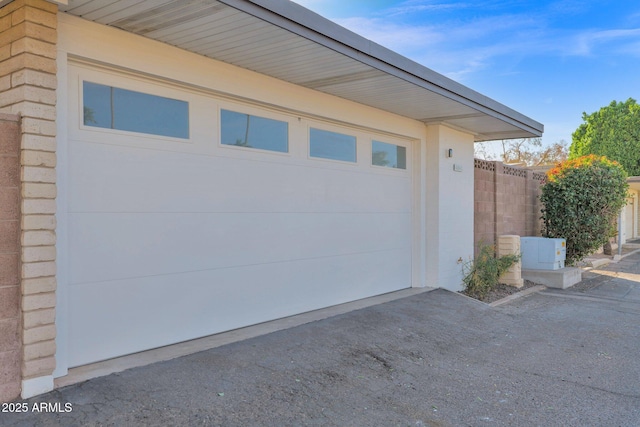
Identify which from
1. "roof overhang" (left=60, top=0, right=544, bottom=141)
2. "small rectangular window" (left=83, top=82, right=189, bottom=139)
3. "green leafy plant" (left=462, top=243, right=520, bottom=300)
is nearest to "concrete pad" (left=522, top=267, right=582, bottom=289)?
"green leafy plant" (left=462, top=243, right=520, bottom=300)

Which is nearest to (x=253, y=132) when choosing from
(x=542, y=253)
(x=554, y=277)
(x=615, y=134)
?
(x=554, y=277)

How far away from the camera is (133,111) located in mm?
4672

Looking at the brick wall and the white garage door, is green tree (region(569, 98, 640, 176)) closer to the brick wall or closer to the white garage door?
the brick wall

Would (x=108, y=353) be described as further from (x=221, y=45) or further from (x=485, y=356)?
(x=485, y=356)

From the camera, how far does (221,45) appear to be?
15.8 ft

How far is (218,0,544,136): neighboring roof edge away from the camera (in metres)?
4.12

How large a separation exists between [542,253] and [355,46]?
25.0 ft

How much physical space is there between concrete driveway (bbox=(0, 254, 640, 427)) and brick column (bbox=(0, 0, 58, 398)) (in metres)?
0.43

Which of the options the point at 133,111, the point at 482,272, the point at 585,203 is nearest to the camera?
the point at 133,111

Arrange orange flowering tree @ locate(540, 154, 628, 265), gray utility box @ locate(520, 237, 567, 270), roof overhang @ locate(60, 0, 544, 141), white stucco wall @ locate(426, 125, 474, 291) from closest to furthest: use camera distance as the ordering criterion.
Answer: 1. roof overhang @ locate(60, 0, 544, 141)
2. white stucco wall @ locate(426, 125, 474, 291)
3. gray utility box @ locate(520, 237, 567, 270)
4. orange flowering tree @ locate(540, 154, 628, 265)

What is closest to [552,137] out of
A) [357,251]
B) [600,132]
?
[600,132]

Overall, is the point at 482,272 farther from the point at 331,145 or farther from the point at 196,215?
the point at 196,215

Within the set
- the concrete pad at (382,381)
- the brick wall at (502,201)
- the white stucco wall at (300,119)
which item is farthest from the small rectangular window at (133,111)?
the brick wall at (502,201)

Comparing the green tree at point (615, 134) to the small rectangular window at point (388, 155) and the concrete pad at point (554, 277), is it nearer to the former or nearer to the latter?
the concrete pad at point (554, 277)
